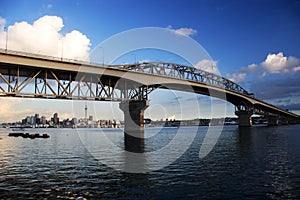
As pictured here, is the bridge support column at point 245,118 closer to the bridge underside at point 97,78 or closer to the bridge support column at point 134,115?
the bridge underside at point 97,78

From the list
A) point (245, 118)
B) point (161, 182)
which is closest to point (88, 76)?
point (161, 182)

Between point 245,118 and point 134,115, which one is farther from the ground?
point 134,115

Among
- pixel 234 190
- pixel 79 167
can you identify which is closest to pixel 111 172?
pixel 79 167

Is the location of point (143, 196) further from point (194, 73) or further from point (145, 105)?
point (194, 73)

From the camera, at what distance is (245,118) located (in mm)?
167000

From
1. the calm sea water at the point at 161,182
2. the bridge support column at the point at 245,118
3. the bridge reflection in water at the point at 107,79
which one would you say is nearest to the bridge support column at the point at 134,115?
the bridge reflection in water at the point at 107,79

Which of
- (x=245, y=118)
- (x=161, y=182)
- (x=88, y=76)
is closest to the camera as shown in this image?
(x=161, y=182)

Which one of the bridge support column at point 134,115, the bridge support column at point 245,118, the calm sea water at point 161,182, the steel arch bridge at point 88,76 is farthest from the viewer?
the bridge support column at point 245,118

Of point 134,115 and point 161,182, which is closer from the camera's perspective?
point 161,182

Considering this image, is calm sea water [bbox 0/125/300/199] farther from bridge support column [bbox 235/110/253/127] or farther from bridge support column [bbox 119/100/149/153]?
bridge support column [bbox 235/110/253/127]

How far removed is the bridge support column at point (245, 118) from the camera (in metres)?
165

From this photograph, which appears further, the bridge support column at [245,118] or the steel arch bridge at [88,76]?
the bridge support column at [245,118]

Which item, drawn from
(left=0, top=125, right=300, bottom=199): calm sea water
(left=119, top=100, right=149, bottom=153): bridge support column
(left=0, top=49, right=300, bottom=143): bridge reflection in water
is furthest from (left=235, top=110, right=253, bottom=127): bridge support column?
(left=0, top=125, right=300, bottom=199): calm sea water

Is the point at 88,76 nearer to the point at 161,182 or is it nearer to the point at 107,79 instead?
the point at 107,79
